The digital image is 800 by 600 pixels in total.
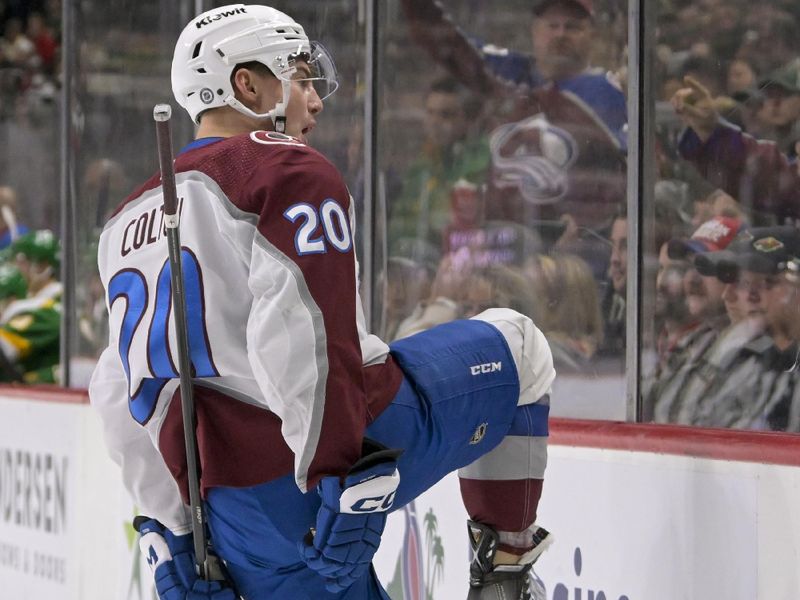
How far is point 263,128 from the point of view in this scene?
237 cm

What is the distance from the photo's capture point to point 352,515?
2.04 m

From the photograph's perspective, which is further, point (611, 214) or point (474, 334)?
point (611, 214)

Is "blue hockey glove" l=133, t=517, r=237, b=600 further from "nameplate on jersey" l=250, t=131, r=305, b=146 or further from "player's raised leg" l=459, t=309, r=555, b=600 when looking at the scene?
"nameplate on jersey" l=250, t=131, r=305, b=146

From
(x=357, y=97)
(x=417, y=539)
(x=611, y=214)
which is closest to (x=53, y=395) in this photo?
(x=357, y=97)

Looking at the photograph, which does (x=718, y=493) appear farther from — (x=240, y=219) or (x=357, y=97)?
(x=357, y=97)

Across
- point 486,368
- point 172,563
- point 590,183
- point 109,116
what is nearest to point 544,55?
point 590,183

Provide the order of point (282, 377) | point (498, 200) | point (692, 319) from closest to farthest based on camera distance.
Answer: point (282, 377)
point (692, 319)
point (498, 200)

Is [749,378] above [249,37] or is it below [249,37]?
below

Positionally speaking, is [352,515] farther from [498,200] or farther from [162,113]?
[498,200]

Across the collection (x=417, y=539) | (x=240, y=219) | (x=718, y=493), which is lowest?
(x=417, y=539)

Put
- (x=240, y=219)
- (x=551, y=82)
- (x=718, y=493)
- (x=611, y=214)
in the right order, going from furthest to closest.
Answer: (x=551, y=82)
(x=611, y=214)
(x=718, y=493)
(x=240, y=219)

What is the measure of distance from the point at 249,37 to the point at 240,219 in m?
0.37

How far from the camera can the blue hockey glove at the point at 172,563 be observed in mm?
2346

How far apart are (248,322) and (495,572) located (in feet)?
1.88
